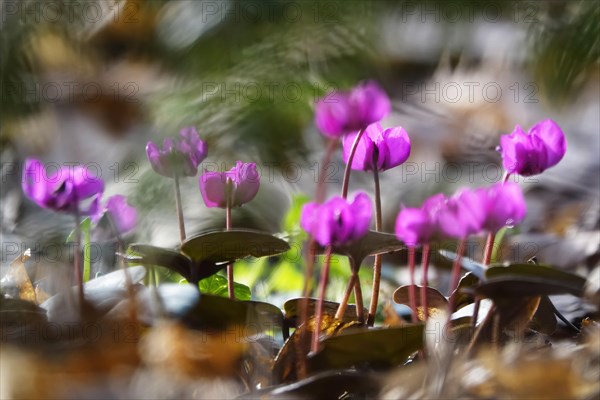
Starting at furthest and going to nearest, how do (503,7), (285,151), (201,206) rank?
(201,206) → (503,7) → (285,151)

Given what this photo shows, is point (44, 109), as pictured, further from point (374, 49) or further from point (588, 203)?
point (588, 203)

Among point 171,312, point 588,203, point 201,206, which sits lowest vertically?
point 588,203

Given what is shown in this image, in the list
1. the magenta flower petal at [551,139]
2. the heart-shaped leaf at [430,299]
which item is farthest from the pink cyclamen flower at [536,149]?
the heart-shaped leaf at [430,299]

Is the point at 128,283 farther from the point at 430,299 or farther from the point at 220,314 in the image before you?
the point at 430,299

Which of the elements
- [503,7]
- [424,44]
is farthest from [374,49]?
[424,44]

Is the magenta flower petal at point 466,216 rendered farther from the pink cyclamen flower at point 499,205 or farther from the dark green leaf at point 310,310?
the dark green leaf at point 310,310

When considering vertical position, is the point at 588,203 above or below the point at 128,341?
below

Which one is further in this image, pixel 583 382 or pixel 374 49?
pixel 374 49
